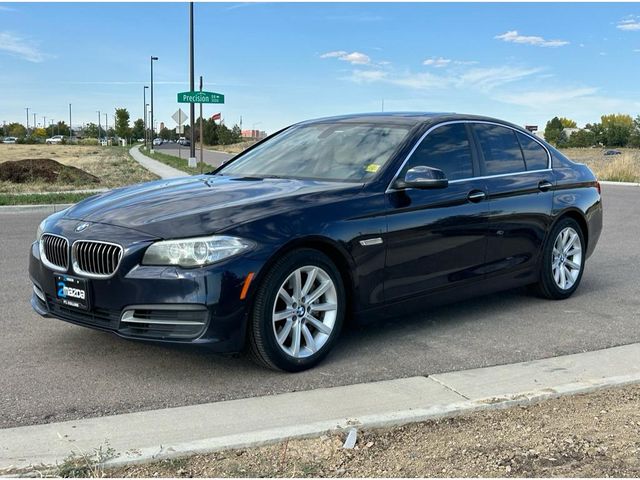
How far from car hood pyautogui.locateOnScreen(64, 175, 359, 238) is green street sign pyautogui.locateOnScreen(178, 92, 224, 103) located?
14900 mm

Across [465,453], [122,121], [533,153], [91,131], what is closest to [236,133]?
[122,121]

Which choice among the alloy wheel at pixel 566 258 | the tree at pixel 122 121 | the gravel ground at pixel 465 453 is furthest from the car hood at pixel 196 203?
the tree at pixel 122 121

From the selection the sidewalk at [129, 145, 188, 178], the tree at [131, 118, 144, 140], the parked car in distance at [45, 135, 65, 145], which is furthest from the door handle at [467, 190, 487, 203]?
the tree at [131, 118, 144, 140]

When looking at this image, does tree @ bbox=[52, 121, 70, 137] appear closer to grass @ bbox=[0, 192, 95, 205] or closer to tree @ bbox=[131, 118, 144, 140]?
tree @ bbox=[131, 118, 144, 140]

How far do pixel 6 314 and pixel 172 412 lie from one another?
8.62 ft

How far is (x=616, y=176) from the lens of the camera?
26.0 m

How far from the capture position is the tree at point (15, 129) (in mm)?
143625

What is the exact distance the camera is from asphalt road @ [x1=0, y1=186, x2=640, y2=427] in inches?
157

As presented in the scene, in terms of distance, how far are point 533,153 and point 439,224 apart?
1754mm

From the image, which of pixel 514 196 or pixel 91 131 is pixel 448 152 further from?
pixel 91 131

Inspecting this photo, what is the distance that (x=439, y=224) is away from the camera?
511 cm

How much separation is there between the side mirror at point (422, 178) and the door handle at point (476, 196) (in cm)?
59

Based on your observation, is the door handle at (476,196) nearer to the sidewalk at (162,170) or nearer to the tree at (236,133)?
the sidewalk at (162,170)

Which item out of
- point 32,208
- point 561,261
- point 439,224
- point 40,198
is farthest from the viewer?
point 40,198
